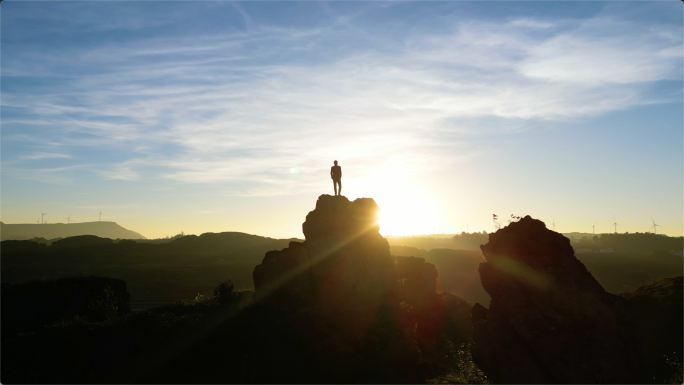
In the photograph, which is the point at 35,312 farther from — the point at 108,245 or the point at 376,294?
the point at 108,245

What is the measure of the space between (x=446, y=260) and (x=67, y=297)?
105m

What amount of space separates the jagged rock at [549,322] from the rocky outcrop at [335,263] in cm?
1007

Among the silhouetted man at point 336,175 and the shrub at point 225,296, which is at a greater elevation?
the silhouetted man at point 336,175

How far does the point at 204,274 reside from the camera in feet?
279

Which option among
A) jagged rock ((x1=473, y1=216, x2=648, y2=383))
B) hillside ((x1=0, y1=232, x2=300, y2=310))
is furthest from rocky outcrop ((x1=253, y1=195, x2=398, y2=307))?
hillside ((x1=0, y1=232, x2=300, y2=310))

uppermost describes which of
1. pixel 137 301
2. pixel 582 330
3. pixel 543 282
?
pixel 543 282

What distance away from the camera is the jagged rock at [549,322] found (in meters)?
17.5

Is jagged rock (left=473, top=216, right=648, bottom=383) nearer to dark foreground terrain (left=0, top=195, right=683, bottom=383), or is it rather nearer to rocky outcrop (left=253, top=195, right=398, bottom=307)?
dark foreground terrain (left=0, top=195, right=683, bottom=383)

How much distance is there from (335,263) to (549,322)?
554 inches

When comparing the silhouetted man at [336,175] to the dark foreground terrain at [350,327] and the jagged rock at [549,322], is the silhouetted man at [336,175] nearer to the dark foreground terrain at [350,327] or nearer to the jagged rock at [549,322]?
the dark foreground terrain at [350,327]

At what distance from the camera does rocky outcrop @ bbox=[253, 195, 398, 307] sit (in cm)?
2921

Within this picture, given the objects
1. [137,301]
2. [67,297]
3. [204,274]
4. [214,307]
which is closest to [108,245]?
[204,274]

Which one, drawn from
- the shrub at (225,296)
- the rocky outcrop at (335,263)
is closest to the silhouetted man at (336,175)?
the rocky outcrop at (335,263)

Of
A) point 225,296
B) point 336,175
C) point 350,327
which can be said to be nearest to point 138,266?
point 225,296
